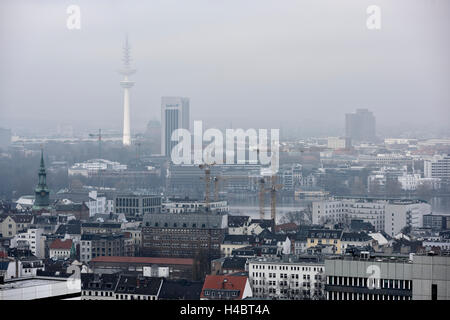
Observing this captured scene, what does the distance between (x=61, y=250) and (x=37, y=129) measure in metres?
7.44

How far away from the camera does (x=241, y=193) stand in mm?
20938

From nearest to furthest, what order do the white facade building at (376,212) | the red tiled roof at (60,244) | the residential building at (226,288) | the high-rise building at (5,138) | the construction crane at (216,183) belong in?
the residential building at (226,288) < the red tiled roof at (60,244) < the white facade building at (376,212) < the high-rise building at (5,138) < the construction crane at (216,183)

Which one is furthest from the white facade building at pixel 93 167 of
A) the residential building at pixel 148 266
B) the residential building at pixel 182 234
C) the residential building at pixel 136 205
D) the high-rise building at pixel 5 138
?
the residential building at pixel 148 266

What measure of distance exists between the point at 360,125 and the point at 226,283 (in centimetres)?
1431

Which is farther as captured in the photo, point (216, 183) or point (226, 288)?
point (216, 183)

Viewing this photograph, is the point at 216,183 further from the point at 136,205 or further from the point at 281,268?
the point at 281,268

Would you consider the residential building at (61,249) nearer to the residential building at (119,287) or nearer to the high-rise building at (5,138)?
the residential building at (119,287)

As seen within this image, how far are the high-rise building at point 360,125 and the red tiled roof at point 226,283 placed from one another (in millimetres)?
13128

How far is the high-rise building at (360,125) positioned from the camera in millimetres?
20656

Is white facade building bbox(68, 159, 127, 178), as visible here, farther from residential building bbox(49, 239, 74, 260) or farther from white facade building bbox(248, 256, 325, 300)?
white facade building bbox(248, 256, 325, 300)

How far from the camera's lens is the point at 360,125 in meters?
21.4

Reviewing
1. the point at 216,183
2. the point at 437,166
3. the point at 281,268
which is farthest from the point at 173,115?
the point at 281,268
